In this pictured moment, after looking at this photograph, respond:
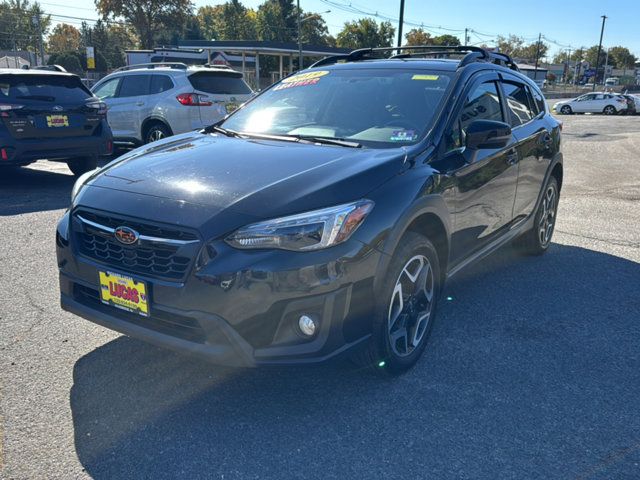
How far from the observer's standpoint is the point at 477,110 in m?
4.13

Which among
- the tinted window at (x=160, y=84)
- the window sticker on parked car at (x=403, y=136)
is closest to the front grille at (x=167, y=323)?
the window sticker on parked car at (x=403, y=136)

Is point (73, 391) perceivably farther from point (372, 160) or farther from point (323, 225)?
point (372, 160)

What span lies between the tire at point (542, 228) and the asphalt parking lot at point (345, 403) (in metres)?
0.95

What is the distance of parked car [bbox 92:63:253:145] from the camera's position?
10.5m

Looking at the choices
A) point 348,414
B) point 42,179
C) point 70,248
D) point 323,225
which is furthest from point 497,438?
point 42,179

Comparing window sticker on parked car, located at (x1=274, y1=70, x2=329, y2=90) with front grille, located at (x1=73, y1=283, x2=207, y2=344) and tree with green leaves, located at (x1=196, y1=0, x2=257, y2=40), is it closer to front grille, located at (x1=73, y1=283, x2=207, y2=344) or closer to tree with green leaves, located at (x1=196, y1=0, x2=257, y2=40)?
front grille, located at (x1=73, y1=283, x2=207, y2=344)

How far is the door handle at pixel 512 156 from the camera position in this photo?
4.42m

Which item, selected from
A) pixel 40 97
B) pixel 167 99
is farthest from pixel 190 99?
pixel 40 97

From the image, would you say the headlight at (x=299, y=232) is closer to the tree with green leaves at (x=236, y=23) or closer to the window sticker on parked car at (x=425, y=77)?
the window sticker on parked car at (x=425, y=77)

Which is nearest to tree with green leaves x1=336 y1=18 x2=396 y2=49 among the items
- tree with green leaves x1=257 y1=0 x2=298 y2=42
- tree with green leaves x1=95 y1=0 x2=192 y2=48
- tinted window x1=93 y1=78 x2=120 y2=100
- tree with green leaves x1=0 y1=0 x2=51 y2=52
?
tree with green leaves x1=257 y1=0 x2=298 y2=42

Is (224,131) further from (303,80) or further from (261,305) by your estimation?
(261,305)

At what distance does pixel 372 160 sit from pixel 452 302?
1.76 meters

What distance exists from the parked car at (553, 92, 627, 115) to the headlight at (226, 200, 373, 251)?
39962 mm

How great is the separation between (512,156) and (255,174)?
2.36 meters
